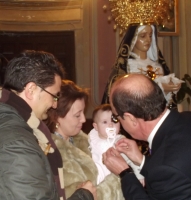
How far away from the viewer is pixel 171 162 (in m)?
1.89

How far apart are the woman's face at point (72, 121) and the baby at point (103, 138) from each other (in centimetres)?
27

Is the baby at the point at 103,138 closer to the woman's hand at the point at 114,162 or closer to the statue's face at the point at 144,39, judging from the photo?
the woman's hand at the point at 114,162

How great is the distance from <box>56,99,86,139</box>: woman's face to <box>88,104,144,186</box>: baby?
0.27 metres

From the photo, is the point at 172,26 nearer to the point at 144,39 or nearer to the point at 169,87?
the point at 144,39

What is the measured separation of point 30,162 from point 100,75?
591 centimetres

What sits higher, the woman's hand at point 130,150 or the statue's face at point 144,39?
the statue's face at point 144,39

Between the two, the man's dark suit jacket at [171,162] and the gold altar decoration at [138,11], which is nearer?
the man's dark suit jacket at [171,162]

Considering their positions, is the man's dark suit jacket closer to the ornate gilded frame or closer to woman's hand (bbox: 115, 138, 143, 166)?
woman's hand (bbox: 115, 138, 143, 166)

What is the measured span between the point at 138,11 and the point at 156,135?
2.76 meters

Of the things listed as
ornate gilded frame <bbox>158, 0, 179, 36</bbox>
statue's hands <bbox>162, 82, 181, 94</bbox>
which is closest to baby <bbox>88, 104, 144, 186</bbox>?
statue's hands <bbox>162, 82, 181, 94</bbox>

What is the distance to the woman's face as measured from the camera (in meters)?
2.57

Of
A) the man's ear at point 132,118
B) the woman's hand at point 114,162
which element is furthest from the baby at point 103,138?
the man's ear at point 132,118

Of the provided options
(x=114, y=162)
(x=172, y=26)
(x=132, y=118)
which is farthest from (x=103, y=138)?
(x=172, y=26)

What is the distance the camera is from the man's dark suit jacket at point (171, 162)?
1887mm
